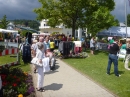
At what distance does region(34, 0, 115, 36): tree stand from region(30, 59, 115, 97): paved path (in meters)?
11.9

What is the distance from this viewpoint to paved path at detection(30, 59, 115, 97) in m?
6.27

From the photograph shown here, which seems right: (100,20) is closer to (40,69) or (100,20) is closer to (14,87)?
(40,69)

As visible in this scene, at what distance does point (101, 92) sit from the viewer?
6.52 meters

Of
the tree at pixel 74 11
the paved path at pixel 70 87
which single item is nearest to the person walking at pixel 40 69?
the paved path at pixel 70 87

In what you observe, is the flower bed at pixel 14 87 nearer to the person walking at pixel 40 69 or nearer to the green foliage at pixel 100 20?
the person walking at pixel 40 69

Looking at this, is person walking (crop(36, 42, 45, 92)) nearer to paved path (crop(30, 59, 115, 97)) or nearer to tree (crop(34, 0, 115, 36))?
paved path (crop(30, 59, 115, 97))

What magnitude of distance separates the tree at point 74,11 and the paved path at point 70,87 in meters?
11.9

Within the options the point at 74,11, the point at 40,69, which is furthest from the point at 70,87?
the point at 74,11

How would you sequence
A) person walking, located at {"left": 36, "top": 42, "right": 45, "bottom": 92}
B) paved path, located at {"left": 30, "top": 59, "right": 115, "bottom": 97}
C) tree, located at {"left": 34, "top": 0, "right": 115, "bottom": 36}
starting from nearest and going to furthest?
paved path, located at {"left": 30, "top": 59, "right": 115, "bottom": 97} < person walking, located at {"left": 36, "top": 42, "right": 45, "bottom": 92} < tree, located at {"left": 34, "top": 0, "right": 115, "bottom": 36}

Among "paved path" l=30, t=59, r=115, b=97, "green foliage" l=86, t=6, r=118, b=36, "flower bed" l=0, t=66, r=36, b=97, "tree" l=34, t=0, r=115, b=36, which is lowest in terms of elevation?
"paved path" l=30, t=59, r=115, b=97

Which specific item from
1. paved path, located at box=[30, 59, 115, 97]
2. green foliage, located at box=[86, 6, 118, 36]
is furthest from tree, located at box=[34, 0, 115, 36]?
paved path, located at box=[30, 59, 115, 97]

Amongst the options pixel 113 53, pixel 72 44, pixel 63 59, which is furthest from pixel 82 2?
pixel 113 53

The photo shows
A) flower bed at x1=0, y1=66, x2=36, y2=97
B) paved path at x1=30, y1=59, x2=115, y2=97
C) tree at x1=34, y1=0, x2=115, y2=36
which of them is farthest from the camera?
tree at x1=34, y1=0, x2=115, y2=36

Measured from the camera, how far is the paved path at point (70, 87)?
627cm
